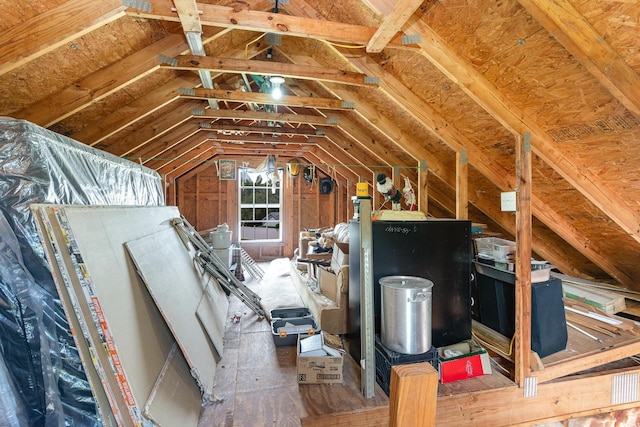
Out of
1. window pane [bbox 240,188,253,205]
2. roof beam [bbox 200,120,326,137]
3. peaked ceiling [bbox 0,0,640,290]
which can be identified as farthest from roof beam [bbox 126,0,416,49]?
window pane [bbox 240,188,253,205]

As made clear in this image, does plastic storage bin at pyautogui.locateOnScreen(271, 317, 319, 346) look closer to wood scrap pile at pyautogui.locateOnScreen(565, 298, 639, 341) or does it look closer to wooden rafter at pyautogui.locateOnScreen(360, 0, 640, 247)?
wooden rafter at pyautogui.locateOnScreen(360, 0, 640, 247)

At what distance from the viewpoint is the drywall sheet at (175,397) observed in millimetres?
1480

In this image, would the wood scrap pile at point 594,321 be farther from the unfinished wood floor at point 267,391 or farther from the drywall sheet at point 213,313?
the drywall sheet at point 213,313

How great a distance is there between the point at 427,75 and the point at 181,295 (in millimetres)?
2853

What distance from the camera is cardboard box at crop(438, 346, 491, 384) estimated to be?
223 cm

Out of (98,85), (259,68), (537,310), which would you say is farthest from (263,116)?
(537,310)

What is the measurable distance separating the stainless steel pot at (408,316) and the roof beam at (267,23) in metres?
1.76

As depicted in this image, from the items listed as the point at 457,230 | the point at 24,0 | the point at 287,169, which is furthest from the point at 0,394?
the point at 287,169

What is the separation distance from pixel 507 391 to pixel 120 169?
380cm

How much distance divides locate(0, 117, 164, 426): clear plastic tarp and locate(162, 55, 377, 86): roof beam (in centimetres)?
135

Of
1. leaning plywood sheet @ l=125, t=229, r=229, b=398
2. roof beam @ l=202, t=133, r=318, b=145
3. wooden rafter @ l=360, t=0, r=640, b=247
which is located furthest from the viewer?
roof beam @ l=202, t=133, r=318, b=145

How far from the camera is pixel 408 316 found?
80.5 inches

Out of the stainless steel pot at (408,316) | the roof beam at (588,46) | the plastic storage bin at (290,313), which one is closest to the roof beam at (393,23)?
the roof beam at (588,46)

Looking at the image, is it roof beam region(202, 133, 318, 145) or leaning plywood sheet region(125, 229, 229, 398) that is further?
roof beam region(202, 133, 318, 145)
